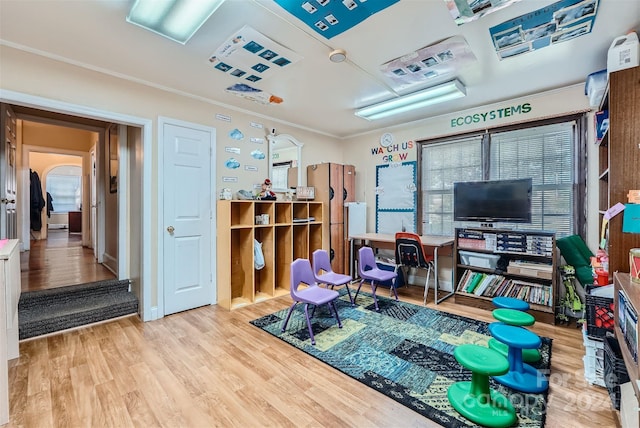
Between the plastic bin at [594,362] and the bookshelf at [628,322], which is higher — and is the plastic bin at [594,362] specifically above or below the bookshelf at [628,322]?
below

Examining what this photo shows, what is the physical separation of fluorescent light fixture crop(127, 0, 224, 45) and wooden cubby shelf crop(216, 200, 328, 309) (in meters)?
1.89

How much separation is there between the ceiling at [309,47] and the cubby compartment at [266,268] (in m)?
1.86

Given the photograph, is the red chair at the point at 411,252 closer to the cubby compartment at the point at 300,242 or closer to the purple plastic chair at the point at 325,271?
the purple plastic chair at the point at 325,271

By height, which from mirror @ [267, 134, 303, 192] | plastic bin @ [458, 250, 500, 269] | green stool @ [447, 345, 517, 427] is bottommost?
green stool @ [447, 345, 517, 427]

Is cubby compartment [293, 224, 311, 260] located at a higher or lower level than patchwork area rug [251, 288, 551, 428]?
higher

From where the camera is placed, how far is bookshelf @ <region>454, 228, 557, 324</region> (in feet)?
10.1

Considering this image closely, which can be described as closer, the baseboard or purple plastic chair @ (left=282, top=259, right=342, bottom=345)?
purple plastic chair @ (left=282, top=259, right=342, bottom=345)

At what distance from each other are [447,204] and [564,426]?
302 cm

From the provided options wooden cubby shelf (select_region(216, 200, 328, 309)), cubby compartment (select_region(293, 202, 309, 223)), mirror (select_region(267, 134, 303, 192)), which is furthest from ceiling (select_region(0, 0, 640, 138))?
cubby compartment (select_region(293, 202, 309, 223))

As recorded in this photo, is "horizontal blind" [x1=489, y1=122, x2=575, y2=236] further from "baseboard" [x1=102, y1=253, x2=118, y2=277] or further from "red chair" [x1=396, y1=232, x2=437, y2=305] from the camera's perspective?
"baseboard" [x1=102, y1=253, x2=118, y2=277]

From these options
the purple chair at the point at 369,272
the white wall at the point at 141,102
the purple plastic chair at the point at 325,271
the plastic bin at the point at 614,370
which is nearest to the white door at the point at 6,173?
the white wall at the point at 141,102

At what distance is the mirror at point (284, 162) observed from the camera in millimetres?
4395

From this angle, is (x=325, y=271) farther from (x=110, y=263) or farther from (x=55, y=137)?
(x=55, y=137)

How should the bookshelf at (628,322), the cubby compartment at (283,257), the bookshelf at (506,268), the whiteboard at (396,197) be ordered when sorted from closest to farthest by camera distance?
the bookshelf at (628,322) → the bookshelf at (506,268) → the cubby compartment at (283,257) → the whiteboard at (396,197)
